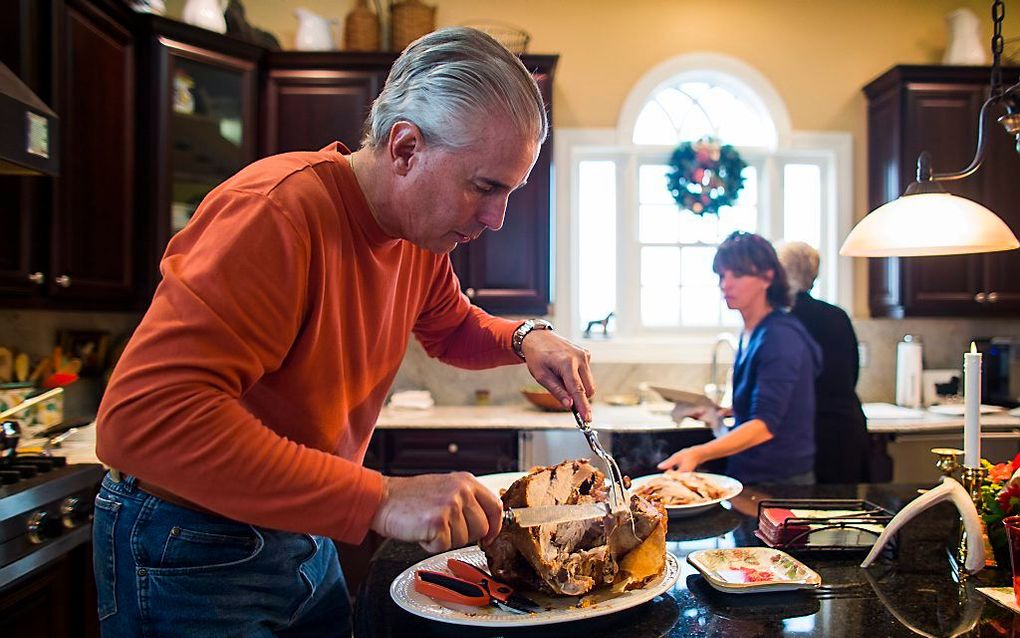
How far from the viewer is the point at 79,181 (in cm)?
280

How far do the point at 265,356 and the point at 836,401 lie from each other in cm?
244

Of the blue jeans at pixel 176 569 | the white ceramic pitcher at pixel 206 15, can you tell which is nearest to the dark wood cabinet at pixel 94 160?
the white ceramic pitcher at pixel 206 15

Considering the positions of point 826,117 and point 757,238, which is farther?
point 826,117

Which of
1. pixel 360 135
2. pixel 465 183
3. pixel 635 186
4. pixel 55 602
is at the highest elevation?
pixel 360 135

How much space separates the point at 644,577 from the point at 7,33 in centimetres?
256

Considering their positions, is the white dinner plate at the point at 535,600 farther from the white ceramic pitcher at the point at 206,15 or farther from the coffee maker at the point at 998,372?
the coffee maker at the point at 998,372

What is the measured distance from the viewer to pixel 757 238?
8.65 ft

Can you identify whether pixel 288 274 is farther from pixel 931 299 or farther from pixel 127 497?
pixel 931 299

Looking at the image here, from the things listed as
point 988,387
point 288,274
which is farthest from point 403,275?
point 988,387

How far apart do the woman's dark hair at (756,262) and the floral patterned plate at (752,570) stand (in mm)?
1430

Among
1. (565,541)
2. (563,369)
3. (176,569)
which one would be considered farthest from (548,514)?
(176,569)

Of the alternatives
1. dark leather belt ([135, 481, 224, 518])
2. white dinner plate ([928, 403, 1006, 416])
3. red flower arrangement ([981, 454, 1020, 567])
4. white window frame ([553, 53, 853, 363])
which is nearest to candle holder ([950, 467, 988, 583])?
red flower arrangement ([981, 454, 1020, 567])

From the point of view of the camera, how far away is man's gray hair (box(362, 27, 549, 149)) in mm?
1037

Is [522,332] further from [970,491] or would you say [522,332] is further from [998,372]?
[998,372]
